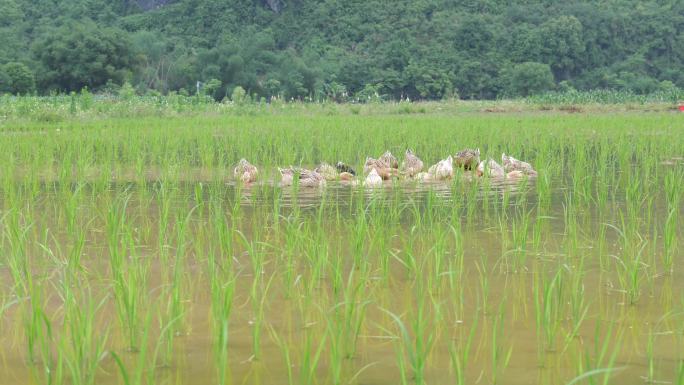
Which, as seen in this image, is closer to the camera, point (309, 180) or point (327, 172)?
point (309, 180)

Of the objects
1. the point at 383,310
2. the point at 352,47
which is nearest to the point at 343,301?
the point at 383,310

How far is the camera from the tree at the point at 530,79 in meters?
50.9

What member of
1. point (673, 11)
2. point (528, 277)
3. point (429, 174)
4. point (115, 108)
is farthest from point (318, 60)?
point (528, 277)

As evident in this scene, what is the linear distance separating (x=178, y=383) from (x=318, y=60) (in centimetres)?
Result: 5425

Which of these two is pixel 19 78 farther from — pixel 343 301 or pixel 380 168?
pixel 343 301

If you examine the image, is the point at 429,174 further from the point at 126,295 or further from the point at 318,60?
the point at 318,60

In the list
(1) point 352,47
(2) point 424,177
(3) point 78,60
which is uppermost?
(1) point 352,47

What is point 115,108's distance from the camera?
16.4m

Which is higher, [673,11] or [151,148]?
[673,11]

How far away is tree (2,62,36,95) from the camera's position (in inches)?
1565

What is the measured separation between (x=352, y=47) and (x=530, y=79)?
15173 millimetres

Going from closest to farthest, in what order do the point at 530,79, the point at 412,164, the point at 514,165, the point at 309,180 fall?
the point at 309,180
the point at 514,165
the point at 412,164
the point at 530,79

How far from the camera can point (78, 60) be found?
4309 cm

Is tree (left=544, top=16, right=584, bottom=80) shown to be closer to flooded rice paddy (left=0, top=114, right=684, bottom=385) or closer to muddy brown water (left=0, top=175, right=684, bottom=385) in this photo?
flooded rice paddy (left=0, top=114, right=684, bottom=385)
